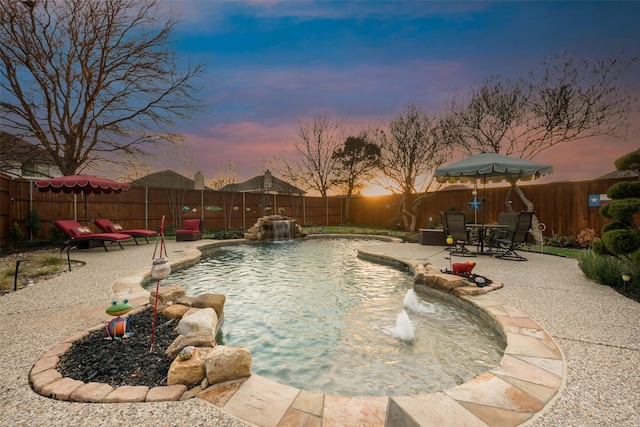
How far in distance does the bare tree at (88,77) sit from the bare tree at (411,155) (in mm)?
10016

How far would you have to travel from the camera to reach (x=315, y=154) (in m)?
21.1

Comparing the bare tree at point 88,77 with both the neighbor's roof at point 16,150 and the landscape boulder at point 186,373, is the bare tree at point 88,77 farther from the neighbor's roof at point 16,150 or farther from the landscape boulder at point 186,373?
the landscape boulder at point 186,373

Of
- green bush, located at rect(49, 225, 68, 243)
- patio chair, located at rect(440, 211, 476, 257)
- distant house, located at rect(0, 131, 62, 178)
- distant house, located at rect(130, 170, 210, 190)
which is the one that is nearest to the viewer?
patio chair, located at rect(440, 211, 476, 257)

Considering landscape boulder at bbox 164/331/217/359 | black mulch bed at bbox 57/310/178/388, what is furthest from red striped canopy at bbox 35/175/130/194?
landscape boulder at bbox 164/331/217/359

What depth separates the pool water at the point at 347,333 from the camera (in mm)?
2316

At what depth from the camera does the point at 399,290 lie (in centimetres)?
479

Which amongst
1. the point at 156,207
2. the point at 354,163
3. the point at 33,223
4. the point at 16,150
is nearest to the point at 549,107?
the point at 354,163

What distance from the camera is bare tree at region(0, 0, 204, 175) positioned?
9500mm

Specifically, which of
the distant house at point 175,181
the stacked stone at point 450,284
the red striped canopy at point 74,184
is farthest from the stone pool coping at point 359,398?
the distant house at point 175,181

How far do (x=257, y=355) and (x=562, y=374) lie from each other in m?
2.38

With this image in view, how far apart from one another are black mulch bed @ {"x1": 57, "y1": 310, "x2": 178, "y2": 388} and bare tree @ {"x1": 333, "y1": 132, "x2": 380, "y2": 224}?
1710cm

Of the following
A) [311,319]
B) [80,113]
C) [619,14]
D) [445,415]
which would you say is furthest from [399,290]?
[80,113]

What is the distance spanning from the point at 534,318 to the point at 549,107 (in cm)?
1056

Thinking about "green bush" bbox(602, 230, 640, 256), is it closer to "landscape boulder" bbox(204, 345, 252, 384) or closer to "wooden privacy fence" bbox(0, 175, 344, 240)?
"landscape boulder" bbox(204, 345, 252, 384)
